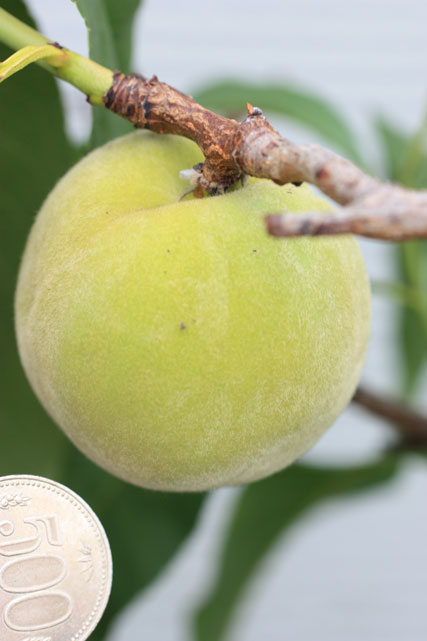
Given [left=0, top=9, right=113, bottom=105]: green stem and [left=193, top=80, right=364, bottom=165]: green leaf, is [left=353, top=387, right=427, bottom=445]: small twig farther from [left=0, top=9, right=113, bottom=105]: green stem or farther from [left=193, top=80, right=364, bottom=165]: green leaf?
[left=0, top=9, right=113, bottom=105]: green stem

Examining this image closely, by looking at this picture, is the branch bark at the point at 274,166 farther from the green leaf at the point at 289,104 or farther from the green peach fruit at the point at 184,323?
the green leaf at the point at 289,104

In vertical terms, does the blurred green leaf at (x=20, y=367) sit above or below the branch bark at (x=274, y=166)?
below

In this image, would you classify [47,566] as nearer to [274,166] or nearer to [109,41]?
[274,166]

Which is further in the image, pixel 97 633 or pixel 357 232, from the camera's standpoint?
pixel 97 633

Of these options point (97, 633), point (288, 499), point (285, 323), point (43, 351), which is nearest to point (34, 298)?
point (43, 351)

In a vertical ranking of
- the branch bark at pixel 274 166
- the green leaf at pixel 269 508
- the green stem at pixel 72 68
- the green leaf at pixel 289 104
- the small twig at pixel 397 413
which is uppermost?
the green stem at pixel 72 68

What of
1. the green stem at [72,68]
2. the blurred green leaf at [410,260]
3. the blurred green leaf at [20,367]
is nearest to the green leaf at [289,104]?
the blurred green leaf at [410,260]

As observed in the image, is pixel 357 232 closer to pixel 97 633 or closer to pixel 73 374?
pixel 73 374
